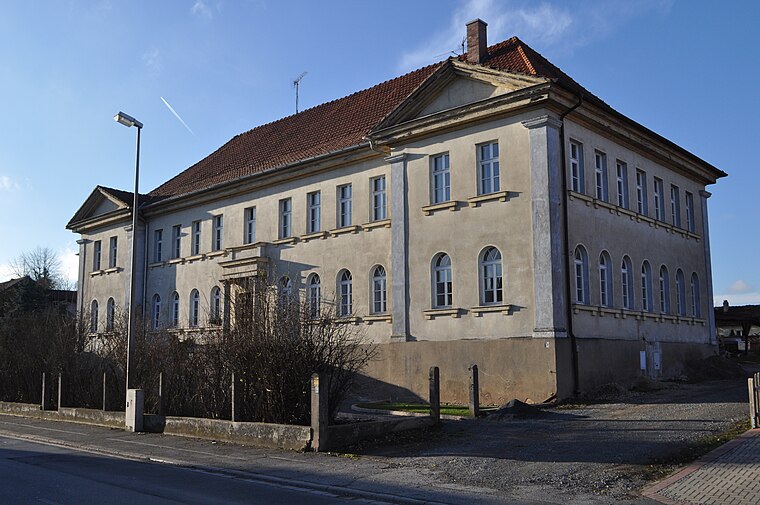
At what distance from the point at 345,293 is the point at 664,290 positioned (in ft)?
38.5

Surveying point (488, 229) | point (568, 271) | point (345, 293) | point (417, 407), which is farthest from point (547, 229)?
point (345, 293)

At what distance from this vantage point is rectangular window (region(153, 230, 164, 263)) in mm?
37250

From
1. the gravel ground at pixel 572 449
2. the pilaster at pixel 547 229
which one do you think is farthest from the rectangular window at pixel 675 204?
the gravel ground at pixel 572 449

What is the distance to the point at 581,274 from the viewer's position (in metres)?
23.2

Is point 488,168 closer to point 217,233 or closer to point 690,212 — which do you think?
point 690,212

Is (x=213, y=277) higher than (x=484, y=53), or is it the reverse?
(x=484, y=53)

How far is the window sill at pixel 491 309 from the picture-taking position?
22.2 meters

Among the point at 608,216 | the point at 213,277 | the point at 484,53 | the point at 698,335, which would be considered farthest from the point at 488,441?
the point at 213,277

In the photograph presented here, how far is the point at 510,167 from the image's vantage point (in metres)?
22.9

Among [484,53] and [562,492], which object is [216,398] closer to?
[562,492]

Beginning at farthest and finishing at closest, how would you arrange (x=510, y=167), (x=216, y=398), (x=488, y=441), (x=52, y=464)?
(x=510, y=167) → (x=216, y=398) → (x=488, y=441) → (x=52, y=464)

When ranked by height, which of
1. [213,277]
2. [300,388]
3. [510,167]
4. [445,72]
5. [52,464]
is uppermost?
[445,72]

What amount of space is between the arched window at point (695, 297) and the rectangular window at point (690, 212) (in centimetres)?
194

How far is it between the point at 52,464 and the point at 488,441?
803 centimetres
